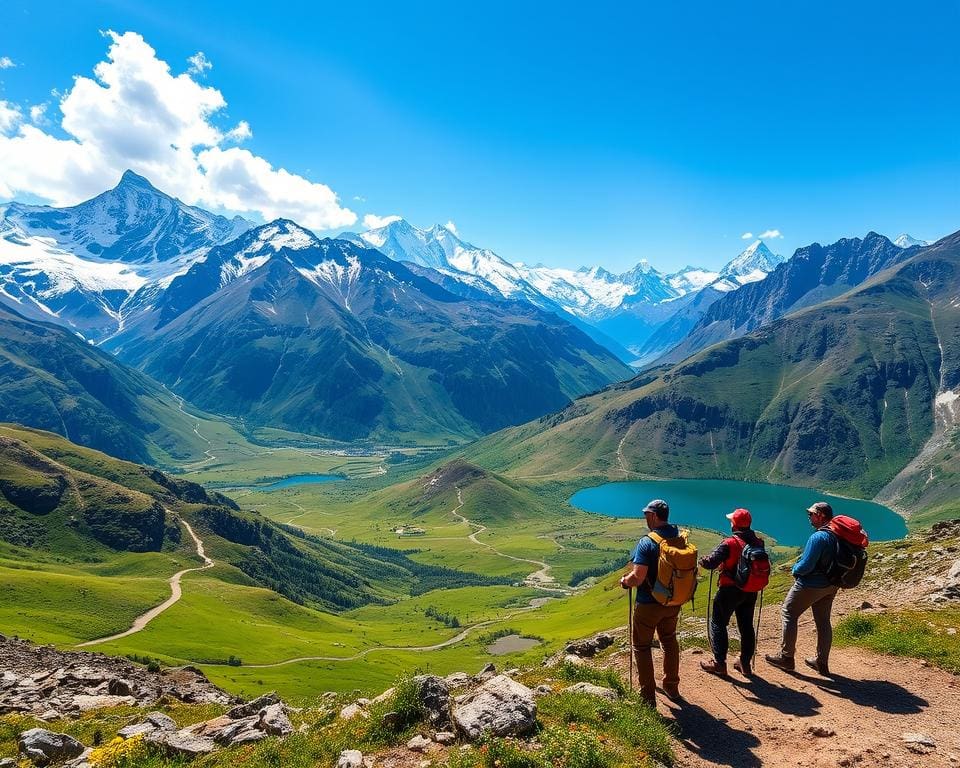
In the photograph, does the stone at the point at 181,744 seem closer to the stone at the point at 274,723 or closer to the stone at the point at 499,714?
the stone at the point at 274,723

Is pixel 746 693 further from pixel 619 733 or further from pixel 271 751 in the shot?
pixel 271 751

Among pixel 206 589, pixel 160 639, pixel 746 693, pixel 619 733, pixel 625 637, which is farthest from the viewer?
pixel 206 589

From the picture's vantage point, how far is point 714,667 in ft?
69.0

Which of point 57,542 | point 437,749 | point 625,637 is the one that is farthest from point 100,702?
point 57,542

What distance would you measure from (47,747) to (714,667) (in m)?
22.6

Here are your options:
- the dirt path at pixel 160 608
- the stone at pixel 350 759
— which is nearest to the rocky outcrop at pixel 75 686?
the stone at pixel 350 759

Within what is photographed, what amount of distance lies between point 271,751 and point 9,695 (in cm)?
2097

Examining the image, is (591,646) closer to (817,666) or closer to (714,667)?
(714,667)

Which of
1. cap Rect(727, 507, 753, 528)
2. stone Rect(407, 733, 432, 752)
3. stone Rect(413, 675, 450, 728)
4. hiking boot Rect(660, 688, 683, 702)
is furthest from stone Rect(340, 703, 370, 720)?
cap Rect(727, 507, 753, 528)

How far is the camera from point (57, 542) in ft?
543

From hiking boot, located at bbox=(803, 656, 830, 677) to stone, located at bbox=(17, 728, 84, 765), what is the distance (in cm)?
2532

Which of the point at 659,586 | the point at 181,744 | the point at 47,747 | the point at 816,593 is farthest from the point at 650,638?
the point at 47,747

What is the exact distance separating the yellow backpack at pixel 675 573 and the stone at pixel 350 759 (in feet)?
30.4

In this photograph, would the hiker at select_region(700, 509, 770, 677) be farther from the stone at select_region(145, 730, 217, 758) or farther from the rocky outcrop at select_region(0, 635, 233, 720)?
the rocky outcrop at select_region(0, 635, 233, 720)
